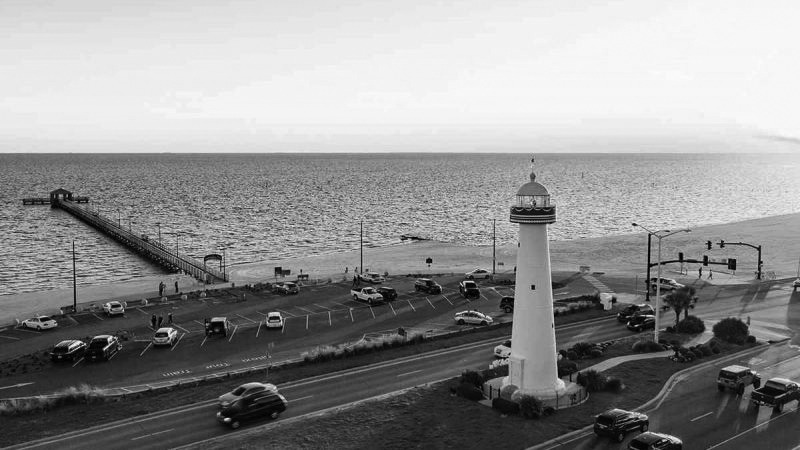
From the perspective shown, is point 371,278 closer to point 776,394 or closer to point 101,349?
point 101,349

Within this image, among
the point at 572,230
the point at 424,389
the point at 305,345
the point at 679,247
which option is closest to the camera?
the point at 424,389

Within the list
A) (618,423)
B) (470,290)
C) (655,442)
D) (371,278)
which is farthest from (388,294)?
(655,442)

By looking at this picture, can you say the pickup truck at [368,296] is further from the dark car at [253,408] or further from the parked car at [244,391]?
the dark car at [253,408]

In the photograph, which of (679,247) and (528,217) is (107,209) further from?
(528,217)

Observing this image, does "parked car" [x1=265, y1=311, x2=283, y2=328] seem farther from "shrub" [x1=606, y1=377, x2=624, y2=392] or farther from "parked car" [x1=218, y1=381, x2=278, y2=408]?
"shrub" [x1=606, y1=377, x2=624, y2=392]

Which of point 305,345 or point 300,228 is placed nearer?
point 305,345

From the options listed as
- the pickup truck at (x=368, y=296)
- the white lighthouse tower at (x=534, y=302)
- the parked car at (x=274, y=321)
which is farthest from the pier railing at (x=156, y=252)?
the white lighthouse tower at (x=534, y=302)

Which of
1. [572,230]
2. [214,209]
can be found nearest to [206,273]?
[572,230]
